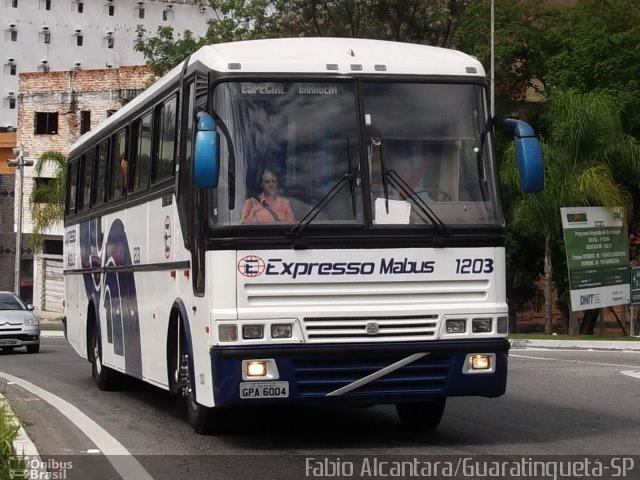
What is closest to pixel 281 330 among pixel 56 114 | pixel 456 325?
pixel 456 325

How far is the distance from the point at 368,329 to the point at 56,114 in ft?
185

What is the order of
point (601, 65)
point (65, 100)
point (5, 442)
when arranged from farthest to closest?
point (65, 100) < point (601, 65) < point (5, 442)

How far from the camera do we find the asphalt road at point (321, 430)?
10.6m

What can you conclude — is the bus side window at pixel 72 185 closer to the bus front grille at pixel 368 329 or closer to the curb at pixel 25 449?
the curb at pixel 25 449

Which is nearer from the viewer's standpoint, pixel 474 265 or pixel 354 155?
pixel 354 155

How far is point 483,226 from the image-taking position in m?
11.1

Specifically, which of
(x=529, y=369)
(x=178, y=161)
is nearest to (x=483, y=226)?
(x=178, y=161)

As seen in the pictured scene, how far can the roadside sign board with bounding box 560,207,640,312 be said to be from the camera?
105 ft

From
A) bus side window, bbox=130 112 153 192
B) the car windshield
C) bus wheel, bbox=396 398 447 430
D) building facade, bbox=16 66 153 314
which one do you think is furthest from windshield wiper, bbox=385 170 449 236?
building facade, bbox=16 66 153 314

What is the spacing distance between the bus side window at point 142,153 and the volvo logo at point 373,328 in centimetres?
401

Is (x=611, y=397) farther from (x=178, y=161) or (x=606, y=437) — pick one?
(x=178, y=161)

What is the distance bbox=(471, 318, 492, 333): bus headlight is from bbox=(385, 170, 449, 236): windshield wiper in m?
0.74

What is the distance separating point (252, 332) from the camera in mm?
10633

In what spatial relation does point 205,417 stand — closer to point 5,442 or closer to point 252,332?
point 252,332
